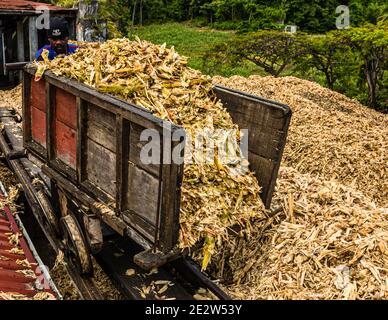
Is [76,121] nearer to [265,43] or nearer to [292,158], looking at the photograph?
[292,158]

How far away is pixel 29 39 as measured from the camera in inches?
543

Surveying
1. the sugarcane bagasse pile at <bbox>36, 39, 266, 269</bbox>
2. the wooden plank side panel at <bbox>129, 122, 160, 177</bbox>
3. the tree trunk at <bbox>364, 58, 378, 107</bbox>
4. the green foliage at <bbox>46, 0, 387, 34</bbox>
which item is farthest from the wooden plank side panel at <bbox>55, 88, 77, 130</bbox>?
the green foliage at <bbox>46, 0, 387, 34</bbox>

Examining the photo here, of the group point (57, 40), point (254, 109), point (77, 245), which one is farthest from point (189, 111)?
point (57, 40)

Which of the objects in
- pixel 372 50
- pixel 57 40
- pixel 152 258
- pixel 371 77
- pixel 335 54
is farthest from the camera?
pixel 335 54

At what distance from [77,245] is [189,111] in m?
1.87

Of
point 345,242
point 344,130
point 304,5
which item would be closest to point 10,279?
point 345,242

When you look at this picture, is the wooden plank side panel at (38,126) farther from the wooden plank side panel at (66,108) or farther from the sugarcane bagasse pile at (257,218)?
the sugarcane bagasse pile at (257,218)

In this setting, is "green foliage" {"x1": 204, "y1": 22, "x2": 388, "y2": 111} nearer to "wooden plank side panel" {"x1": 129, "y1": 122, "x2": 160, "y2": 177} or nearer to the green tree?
the green tree

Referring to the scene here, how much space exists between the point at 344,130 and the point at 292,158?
1722 millimetres

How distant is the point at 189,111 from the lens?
440 cm

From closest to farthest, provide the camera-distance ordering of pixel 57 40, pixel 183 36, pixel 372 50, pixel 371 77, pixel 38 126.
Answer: pixel 38 126
pixel 57 40
pixel 372 50
pixel 371 77
pixel 183 36

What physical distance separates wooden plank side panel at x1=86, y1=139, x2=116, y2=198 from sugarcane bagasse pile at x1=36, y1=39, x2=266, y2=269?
0.56 meters

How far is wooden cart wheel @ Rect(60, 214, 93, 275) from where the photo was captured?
4.56 metres

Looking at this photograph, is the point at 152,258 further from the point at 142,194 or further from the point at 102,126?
the point at 102,126
